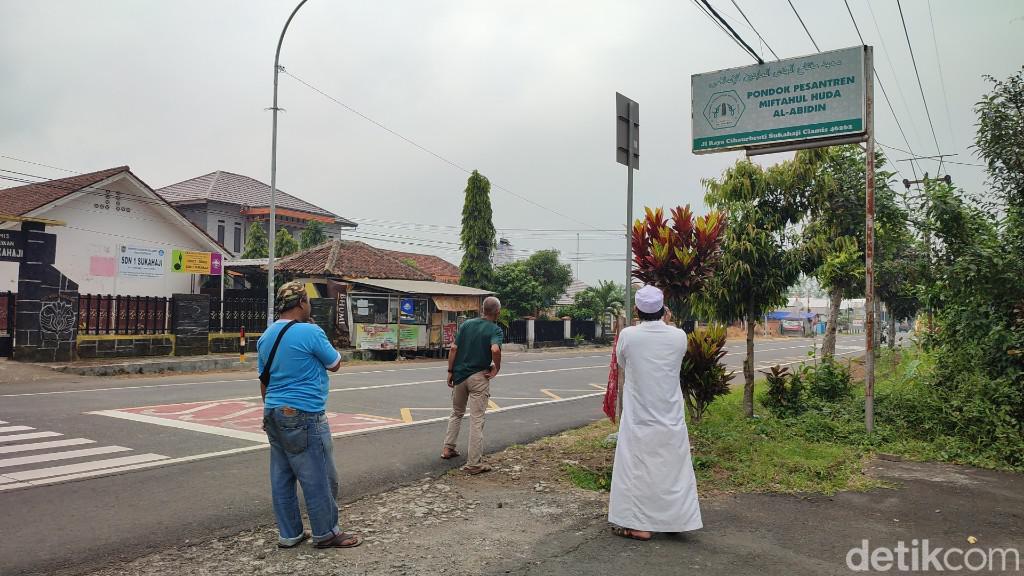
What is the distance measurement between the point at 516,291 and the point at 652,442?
1419 inches

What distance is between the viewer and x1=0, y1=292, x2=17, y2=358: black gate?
19.0 m

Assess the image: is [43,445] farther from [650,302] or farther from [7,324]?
[7,324]

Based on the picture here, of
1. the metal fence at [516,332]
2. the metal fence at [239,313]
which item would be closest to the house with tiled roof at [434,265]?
the metal fence at [516,332]

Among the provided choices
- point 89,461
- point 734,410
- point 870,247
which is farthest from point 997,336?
point 89,461

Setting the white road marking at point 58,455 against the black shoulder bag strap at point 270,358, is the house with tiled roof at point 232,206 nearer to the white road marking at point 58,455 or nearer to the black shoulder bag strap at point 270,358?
the white road marking at point 58,455

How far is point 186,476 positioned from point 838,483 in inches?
242

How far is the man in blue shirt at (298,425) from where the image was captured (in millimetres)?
4734

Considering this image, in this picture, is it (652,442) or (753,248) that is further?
(753,248)

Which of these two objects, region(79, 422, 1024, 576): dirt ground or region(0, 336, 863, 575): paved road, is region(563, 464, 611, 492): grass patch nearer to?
region(79, 422, 1024, 576): dirt ground

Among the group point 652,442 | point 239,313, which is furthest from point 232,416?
point 239,313

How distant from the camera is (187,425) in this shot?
9.78m

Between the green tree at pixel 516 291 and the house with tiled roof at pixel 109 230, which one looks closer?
the house with tiled roof at pixel 109 230

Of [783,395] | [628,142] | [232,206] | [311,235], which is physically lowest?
[783,395]

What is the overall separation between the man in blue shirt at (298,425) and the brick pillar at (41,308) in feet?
58.1
